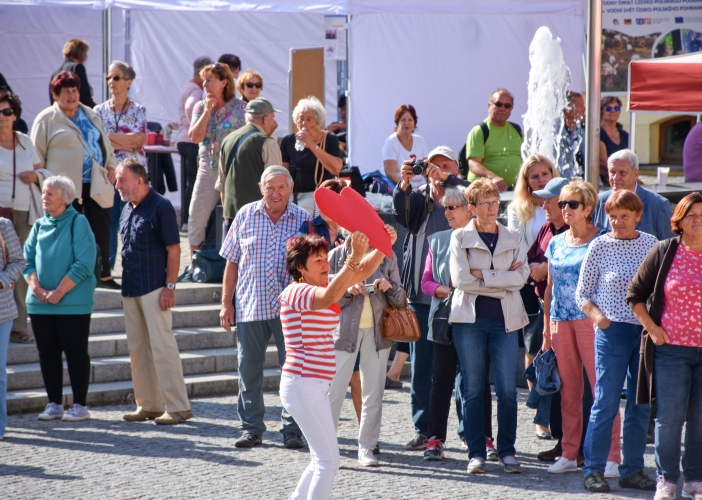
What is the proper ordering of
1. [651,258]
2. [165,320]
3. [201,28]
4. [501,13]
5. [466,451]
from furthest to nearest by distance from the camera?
1. [201,28]
2. [501,13]
3. [165,320]
4. [466,451]
5. [651,258]

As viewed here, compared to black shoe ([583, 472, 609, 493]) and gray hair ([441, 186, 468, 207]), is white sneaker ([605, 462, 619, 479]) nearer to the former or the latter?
black shoe ([583, 472, 609, 493])

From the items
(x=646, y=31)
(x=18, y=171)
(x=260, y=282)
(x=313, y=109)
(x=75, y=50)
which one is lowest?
(x=260, y=282)

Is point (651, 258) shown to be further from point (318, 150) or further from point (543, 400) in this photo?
point (318, 150)

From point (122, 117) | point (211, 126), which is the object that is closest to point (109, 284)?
point (122, 117)

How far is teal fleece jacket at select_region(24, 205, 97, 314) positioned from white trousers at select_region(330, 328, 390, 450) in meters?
2.16

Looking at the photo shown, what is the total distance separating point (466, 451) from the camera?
23.5 ft

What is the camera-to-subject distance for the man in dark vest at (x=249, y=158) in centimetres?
892

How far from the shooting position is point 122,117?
1034 centimetres

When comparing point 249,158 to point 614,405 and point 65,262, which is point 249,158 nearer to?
point 65,262

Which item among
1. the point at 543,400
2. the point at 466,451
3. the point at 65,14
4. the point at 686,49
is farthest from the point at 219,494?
the point at 686,49

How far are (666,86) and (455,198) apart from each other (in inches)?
95.0

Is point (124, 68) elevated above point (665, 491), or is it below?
above

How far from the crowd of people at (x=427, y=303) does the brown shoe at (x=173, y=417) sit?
1 centimetres

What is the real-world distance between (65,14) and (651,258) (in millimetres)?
12372
